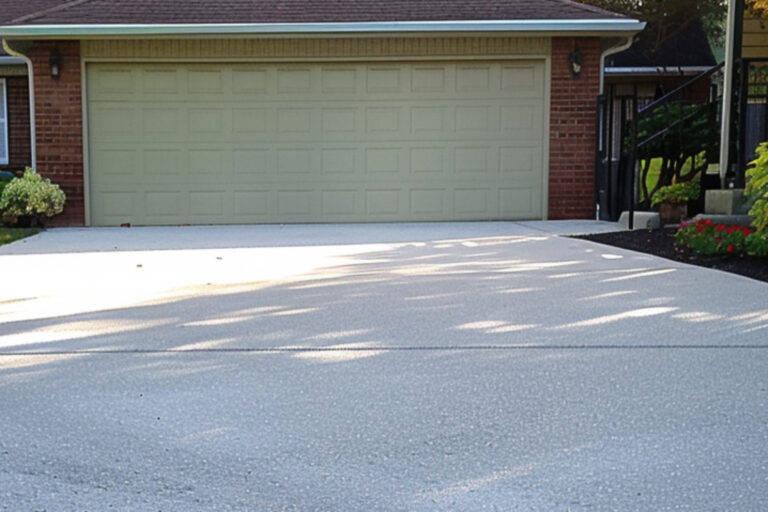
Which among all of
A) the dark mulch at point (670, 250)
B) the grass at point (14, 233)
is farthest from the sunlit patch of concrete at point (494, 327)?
the grass at point (14, 233)

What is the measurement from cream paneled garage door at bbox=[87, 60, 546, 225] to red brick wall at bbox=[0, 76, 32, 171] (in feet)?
10.9

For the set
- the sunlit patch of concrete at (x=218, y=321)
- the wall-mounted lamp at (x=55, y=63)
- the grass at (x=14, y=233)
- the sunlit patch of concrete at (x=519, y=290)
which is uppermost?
the wall-mounted lamp at (x=55, y=63)

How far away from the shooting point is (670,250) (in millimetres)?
10516

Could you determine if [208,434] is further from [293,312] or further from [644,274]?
[644,274]

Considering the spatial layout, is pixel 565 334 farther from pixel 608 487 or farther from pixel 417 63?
pixel 417 63

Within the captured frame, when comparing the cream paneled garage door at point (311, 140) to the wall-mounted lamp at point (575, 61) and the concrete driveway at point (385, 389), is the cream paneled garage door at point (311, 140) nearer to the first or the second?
the wall-mounted lamp at point (575, 61)

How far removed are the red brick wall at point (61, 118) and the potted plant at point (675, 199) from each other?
27.4 ft

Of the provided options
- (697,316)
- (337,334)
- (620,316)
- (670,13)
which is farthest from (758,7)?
(337,334)

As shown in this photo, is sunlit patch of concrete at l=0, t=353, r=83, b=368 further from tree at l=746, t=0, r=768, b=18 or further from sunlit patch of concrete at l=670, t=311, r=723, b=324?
tree at l=746, t=0, r=768, b=18

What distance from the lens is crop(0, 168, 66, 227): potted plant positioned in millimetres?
14289

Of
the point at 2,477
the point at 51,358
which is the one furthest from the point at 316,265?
the point at 2,477

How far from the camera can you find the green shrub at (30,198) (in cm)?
1428

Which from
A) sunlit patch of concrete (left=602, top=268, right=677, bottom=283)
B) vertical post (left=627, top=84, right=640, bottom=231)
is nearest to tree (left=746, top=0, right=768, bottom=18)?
vertical post (left=627, top=84, right=640, bottom=231)

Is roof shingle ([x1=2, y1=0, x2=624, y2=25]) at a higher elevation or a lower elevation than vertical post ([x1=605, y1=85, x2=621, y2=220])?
higher
